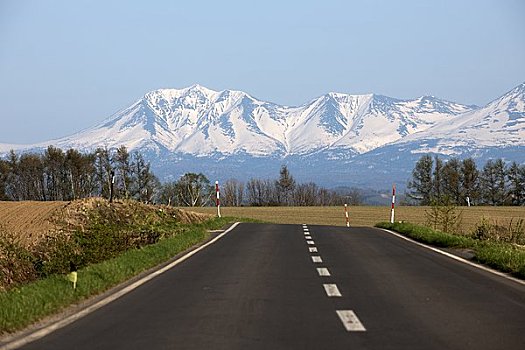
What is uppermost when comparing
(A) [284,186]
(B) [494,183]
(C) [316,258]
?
(A) [284,186]

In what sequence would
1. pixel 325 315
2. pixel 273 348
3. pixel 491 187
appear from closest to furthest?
pixel 273 348 → pixel 325 315 → pixel 491 187

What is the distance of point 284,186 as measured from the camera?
129875mm

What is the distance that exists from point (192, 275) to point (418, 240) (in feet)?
36.3

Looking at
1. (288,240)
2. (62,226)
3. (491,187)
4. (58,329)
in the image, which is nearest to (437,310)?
(58,329)

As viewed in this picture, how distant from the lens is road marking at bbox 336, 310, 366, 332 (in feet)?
27.6

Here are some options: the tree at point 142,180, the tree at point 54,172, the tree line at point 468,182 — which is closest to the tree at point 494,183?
the tree line at point 468,182

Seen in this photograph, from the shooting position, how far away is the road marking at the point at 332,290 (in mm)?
11188

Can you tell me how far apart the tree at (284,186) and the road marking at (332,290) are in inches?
4507

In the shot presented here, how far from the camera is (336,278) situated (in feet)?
43.2

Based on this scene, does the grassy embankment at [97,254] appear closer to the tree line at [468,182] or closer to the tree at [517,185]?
the tree at [517,185]

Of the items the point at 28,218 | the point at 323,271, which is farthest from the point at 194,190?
the point at 323,271

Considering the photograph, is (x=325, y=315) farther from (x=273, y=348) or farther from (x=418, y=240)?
(x=418, y=240)

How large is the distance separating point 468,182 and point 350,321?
112 m

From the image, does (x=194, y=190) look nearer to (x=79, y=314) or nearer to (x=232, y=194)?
(x=232, y=194)
